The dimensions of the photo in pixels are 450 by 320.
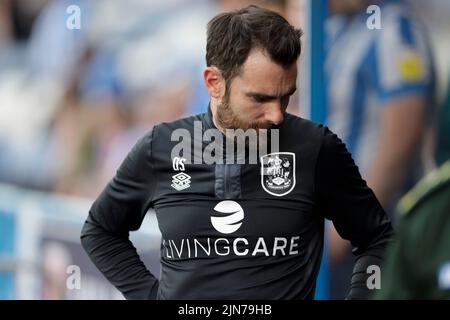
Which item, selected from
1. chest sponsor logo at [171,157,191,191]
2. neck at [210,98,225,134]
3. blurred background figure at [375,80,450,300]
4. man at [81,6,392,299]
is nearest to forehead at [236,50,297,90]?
man at [81,6,392,299]

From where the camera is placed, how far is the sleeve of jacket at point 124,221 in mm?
2531

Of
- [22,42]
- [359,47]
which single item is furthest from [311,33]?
[22,42]

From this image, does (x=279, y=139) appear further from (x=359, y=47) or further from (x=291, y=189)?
(x=359, y=47)

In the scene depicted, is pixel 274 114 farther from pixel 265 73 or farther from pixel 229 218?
pixel 229 218

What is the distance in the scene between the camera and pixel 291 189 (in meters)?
2.38

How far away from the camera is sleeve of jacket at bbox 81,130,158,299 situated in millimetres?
2531

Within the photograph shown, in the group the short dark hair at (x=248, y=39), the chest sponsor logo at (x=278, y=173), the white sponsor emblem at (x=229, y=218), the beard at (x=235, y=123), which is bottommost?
the white sponsor emblem at (x=229, y=218)

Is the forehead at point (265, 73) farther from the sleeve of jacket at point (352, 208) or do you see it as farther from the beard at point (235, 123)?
the sleeve of jacket at point (352, 208)

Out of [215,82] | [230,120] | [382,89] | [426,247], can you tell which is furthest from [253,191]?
[382,89]

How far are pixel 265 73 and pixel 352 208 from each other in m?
0.41

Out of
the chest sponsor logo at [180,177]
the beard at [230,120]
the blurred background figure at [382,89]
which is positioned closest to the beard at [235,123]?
the beard at [230,120]

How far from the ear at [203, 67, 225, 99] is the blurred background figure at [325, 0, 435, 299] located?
1840 mm

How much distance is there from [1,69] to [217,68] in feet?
8.20

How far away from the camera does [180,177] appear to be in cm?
246
